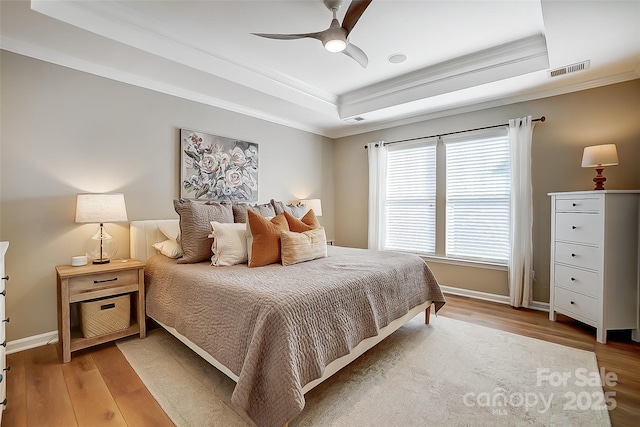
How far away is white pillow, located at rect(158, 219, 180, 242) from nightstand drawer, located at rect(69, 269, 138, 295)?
0.40m

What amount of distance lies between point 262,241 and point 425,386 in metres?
1.53

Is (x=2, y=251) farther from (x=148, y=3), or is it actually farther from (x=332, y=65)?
(x=332, y=65)

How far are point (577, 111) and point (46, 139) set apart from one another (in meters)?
5.05

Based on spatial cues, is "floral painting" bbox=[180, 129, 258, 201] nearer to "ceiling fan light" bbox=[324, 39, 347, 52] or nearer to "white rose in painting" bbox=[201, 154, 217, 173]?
"white rose in painting" bbox=[201, 154, 217, 173]

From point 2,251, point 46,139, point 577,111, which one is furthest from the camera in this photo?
point 577,111

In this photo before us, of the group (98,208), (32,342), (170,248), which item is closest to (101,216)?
(98,208)

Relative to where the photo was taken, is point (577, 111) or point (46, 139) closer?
point (46, 139)

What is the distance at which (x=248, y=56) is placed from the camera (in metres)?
3.00

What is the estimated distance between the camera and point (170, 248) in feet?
8.68

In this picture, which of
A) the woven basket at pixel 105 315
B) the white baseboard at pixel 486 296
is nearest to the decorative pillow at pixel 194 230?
the woven basket at pixel 105 315

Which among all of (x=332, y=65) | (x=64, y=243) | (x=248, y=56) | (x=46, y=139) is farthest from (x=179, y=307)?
(x=332, y=65)

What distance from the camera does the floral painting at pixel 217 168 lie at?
10.7 feet

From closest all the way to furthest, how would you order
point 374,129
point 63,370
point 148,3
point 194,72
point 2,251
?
1. point 2,251
2. point 63,370
3. point 148,3
4. point 194,72
5. point 374,129

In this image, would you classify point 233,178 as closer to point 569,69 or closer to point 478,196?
point 478,196
